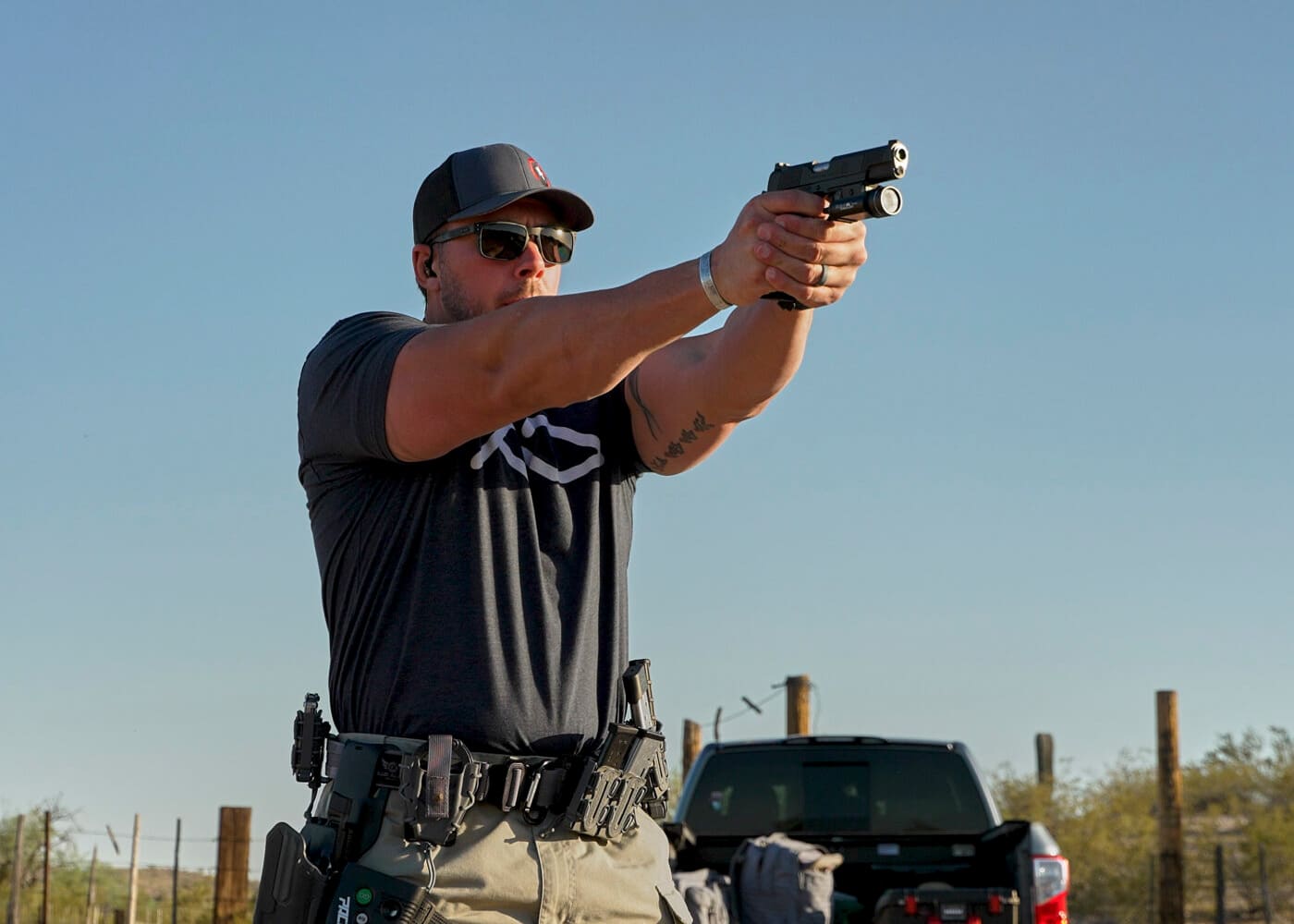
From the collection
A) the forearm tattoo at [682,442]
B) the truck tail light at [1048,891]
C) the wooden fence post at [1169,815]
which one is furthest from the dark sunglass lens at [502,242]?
the wooden fence post at [1169,815]

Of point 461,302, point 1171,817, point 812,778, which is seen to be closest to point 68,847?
point 1171,817

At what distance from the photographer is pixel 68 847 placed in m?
27.7

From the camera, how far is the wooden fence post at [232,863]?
1287 centimetres

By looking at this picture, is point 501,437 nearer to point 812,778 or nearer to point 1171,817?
point 812,778

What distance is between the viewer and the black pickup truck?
26.8 ft

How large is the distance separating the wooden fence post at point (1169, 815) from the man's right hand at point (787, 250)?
15.4 m

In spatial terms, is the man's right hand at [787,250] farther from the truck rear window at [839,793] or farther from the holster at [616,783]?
the truck rear window at [839,793]

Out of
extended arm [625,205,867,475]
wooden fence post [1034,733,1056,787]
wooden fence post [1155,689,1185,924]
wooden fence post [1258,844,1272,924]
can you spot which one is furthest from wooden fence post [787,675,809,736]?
extended arm [625,205,867,475]

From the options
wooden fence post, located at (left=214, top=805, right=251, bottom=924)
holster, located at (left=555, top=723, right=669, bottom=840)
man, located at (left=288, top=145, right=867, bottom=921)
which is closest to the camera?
man, located at (left=288, top=145, right=867, bottom=921)

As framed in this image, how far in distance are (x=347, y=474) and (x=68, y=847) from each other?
26.6 meters

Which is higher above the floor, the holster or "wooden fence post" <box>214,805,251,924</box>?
the holster

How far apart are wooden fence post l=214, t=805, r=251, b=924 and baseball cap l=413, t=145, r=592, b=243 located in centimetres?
1020

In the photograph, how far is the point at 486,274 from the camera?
3.67m

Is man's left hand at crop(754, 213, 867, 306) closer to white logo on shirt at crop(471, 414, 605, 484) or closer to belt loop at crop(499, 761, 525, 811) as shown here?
white logo on shirt at crop(471, 414, 605, 484)
